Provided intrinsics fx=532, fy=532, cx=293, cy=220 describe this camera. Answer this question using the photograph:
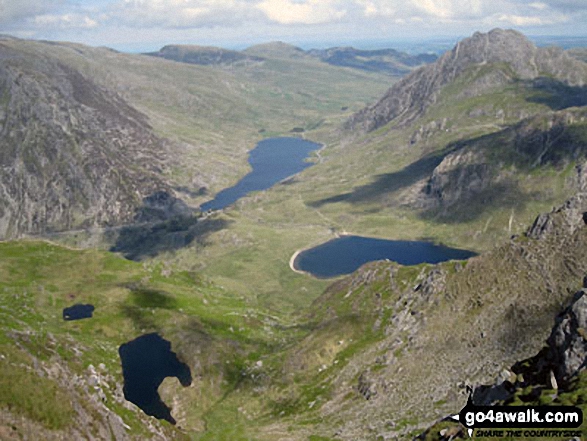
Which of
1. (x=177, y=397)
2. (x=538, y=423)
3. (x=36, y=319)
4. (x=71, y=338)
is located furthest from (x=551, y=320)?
(x=36, y=319)

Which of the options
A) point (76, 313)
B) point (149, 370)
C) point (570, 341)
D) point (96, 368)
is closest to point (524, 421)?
point (570, 341)

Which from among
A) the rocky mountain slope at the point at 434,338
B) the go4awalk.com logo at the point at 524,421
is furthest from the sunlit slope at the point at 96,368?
the go4awalk.com logo at the point at 524,421

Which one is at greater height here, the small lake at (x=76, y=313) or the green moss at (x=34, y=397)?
the green moss at (x=34, y=397)

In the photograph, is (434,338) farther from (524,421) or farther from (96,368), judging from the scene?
(96,368)

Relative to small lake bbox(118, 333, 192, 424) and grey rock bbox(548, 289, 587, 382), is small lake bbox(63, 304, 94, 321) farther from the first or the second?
grey rock bbox(548, 289, 587, 382)

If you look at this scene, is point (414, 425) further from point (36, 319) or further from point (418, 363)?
point (36, 319)

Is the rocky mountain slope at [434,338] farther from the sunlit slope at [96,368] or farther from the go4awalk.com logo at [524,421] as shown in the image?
the go4awalk.com logo at [524,421]
